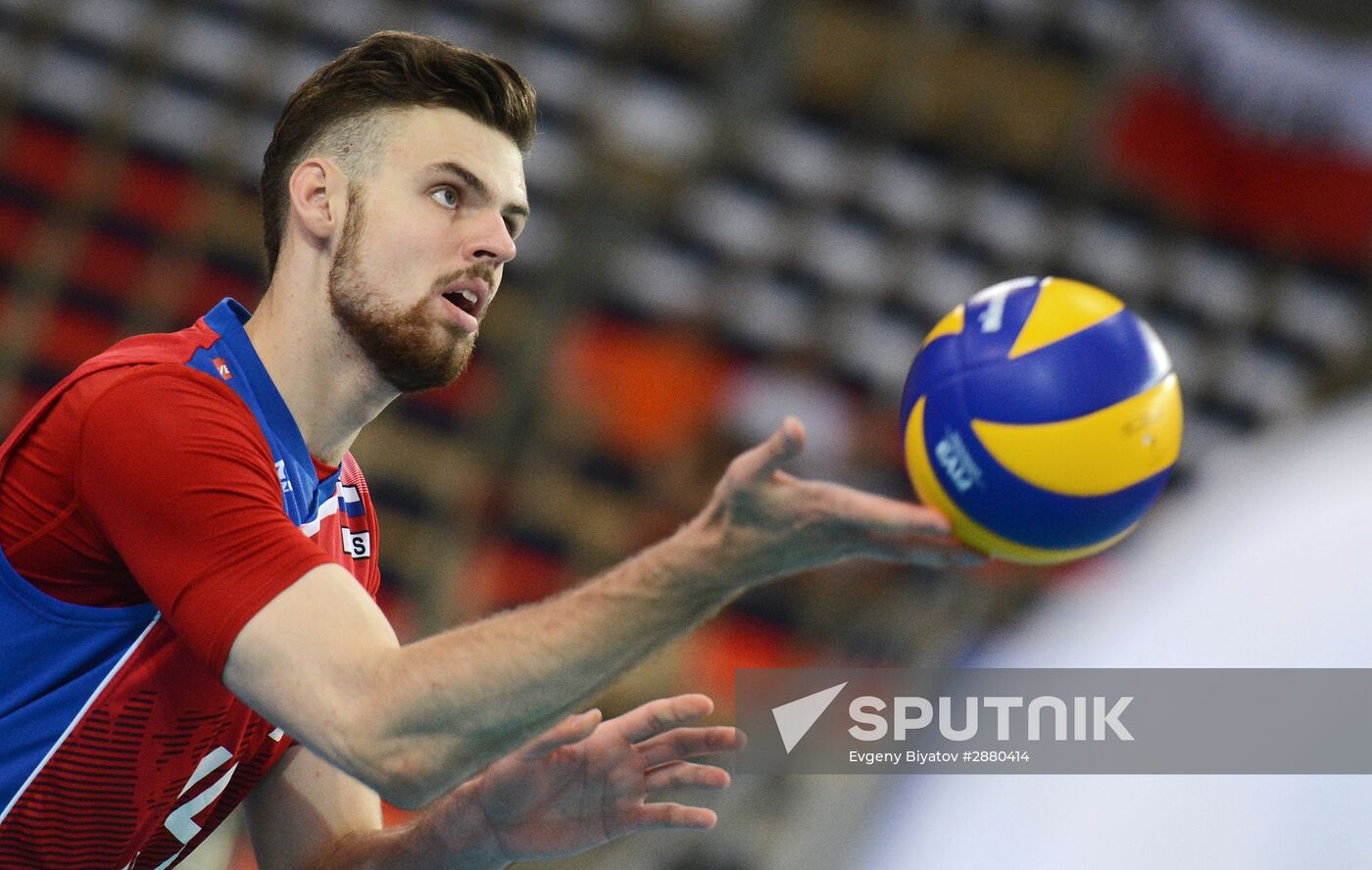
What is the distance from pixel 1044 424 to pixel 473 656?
0.83 meters

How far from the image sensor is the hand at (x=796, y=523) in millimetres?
1604

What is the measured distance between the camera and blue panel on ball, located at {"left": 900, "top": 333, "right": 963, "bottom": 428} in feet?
6.52

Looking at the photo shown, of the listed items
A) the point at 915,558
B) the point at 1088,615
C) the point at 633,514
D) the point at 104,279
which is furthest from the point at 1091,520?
the point at 104,279

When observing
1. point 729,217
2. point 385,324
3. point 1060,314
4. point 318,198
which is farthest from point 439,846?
point 729,217

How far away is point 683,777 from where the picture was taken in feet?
7.24

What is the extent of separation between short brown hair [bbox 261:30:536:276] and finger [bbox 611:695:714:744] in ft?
3.32

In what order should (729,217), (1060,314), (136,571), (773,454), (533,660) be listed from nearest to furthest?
(773,454), (533,660), (136,571), (1060,314), (729,217)

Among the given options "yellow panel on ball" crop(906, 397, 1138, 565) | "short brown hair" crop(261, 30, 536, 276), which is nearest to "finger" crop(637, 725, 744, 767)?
"yellow panel on ball" crop(906, 397, 1138, 565)

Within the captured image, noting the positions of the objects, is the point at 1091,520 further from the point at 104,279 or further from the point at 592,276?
the point at 104,279

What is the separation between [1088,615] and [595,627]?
502 cm

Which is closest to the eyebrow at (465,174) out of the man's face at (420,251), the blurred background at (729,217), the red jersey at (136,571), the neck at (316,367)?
→ the man's face at (420,251)

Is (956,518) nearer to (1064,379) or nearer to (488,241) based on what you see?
(1064,379)

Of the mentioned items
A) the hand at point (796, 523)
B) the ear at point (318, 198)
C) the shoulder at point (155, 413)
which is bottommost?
the hand at point (796, 523)

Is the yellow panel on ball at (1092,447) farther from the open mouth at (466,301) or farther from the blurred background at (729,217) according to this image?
the blurred background at (729,217)
